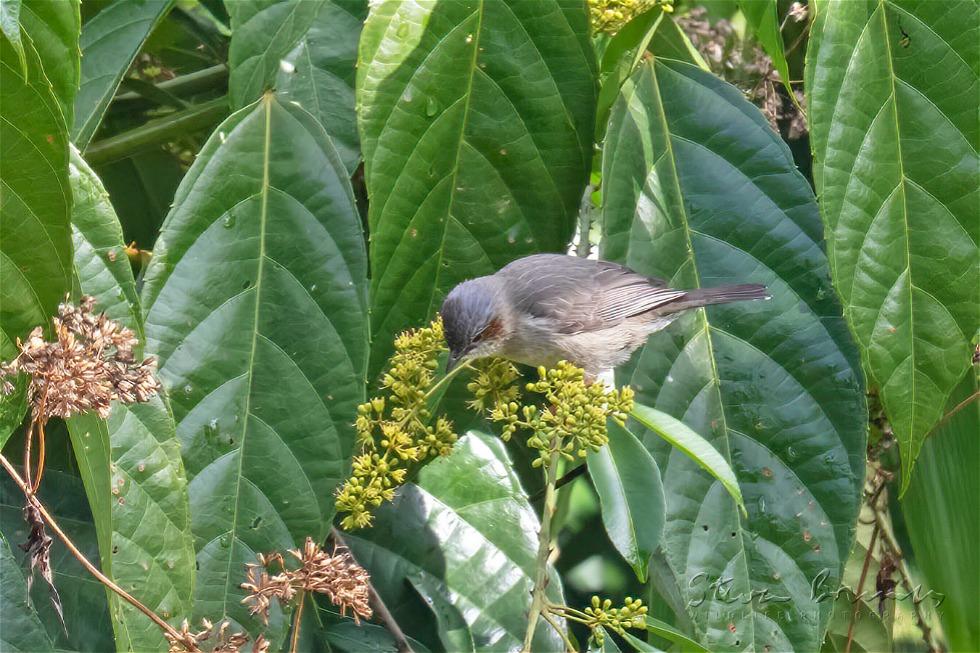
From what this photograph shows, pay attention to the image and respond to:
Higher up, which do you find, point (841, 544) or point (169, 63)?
point (169, 63)

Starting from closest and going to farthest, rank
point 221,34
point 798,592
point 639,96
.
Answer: point 798,592, point 639,96, point 221,34

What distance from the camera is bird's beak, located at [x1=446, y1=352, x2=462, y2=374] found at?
110 inches

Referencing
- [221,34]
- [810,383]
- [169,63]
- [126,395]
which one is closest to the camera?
[126,395]

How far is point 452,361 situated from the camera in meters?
2.87

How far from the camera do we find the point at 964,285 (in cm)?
221

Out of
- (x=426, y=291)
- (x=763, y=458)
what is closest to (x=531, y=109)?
(x=426, y=291)

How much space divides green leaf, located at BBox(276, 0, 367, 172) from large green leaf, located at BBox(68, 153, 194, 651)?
616mm

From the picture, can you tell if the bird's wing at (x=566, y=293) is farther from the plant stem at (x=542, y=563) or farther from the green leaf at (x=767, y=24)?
the plant stem at (x=542, y=563)

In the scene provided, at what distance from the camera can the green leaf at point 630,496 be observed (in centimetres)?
194

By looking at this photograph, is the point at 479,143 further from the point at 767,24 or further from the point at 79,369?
the point at 79,369

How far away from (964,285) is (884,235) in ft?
0.64

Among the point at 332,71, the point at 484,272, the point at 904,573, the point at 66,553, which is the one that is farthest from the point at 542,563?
the point at 904,573

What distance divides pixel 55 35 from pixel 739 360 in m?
1.59

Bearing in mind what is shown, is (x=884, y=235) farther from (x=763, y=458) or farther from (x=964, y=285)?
(x=763, y=458)
